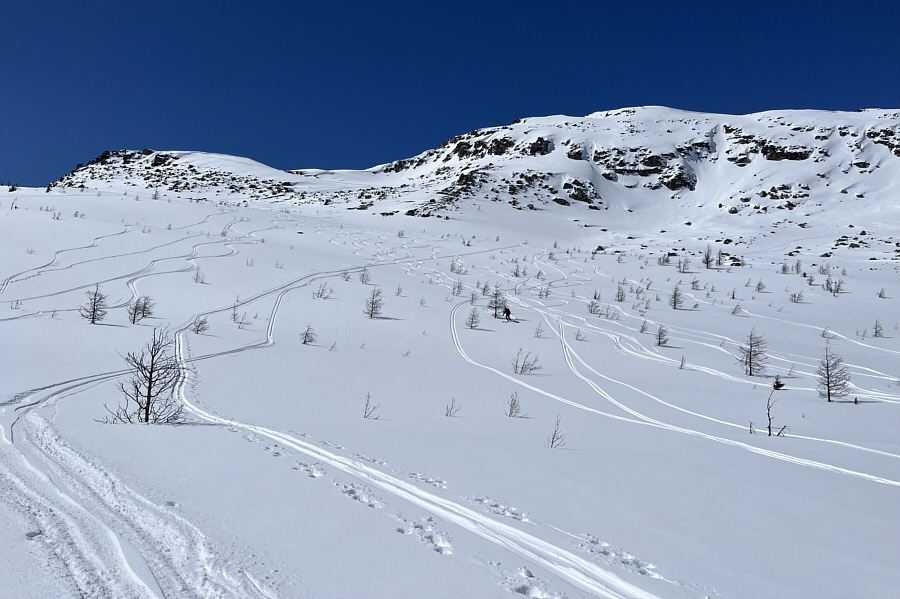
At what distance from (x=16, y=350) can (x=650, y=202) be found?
156 feet

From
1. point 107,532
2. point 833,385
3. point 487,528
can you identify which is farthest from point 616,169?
point 107,532

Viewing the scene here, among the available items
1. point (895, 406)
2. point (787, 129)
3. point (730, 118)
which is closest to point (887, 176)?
point (787, 129)

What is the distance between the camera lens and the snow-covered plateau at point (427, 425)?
81.8 inches

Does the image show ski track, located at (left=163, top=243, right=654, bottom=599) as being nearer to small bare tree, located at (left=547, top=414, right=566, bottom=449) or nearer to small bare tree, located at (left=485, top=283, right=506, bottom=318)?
small bare tree, located at (left=547, top=414, right=566, bottom=449)

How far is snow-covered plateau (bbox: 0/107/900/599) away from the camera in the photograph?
2.08 meters

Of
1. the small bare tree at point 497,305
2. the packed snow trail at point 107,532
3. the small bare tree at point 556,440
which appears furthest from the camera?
the small bare tree at point 497,305

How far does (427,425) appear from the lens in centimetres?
482

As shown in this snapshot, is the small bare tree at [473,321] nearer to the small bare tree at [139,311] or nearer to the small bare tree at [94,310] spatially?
the small bare tree at [139,311]

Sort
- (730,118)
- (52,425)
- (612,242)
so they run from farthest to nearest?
(730,118) → (612,242) → (52,425)

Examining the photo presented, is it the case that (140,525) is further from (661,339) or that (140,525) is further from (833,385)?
(661,339)

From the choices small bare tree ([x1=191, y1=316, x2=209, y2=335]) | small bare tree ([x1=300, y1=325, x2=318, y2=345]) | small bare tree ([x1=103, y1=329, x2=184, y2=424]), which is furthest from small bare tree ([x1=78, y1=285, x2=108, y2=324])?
small bare tree ([x1=300, y1=325, x2=318, y2=345])

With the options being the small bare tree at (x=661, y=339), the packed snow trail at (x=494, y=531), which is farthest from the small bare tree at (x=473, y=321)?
the packed snow trail at (x=494, y=531)

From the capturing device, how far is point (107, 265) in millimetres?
11656

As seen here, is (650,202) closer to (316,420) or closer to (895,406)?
(895,406)
